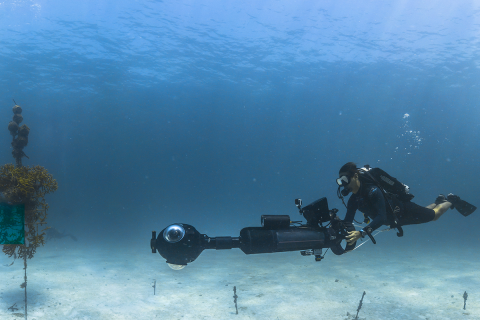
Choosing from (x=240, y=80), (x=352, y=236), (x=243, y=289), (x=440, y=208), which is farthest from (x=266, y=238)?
(x=240, y=80)

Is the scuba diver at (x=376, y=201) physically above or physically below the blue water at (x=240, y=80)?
below

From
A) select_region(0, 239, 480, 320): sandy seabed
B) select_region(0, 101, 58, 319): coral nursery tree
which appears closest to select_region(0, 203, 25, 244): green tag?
select_region(0, 101, 58, 319): coral nursery tree

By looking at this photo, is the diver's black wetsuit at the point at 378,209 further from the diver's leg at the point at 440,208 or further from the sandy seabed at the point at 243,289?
the sandy seabed at the point at 243,289

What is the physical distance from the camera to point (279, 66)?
32188 millimetres

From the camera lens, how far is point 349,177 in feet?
12.0

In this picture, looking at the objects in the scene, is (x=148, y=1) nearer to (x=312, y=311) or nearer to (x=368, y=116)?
(x=312, y=311)

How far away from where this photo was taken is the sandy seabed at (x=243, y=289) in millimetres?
7832

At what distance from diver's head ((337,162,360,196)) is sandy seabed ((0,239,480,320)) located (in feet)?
17.6

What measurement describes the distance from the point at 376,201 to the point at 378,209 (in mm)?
106

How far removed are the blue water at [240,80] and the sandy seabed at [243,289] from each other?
13655 millimetres

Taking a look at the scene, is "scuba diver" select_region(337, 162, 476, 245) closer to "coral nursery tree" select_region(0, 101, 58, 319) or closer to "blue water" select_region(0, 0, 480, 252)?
"coral nursery tree" select_region(0, 101, 58, 319)

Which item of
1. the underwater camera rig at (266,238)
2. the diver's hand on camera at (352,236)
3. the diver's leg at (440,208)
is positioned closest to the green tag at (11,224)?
the underwater camera rig at (266,238)

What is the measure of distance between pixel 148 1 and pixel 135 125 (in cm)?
4463

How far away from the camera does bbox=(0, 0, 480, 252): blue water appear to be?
75.5 ft
